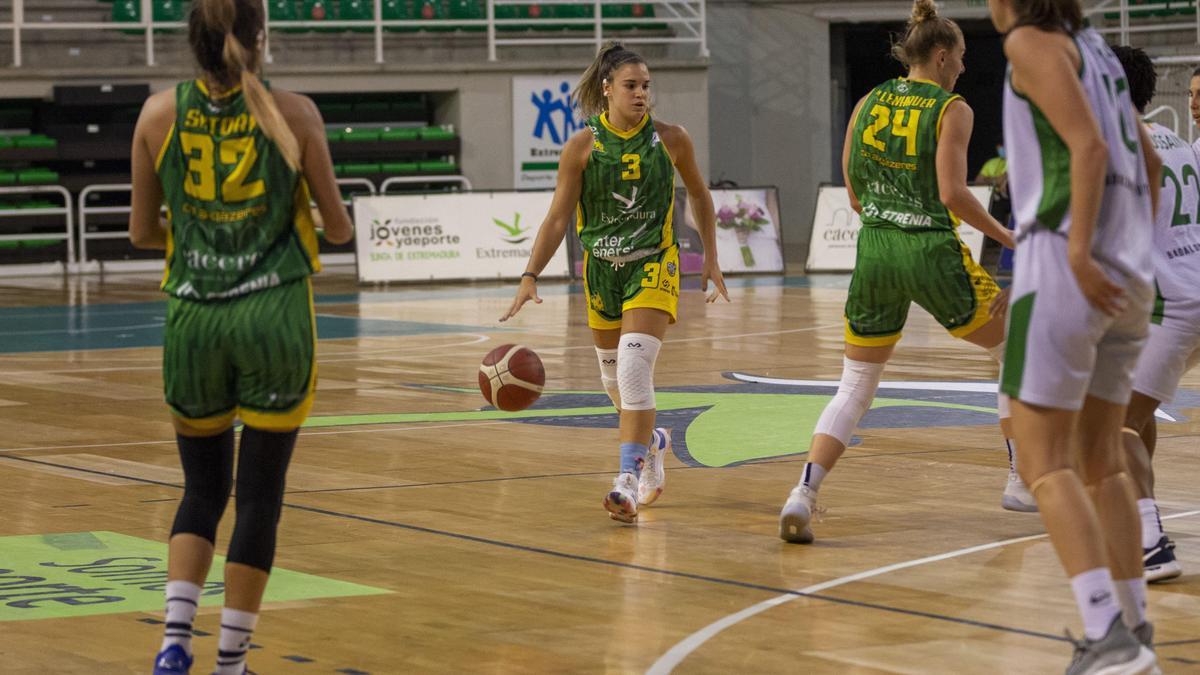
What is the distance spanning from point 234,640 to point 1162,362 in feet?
9.65

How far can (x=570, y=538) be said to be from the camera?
645cm

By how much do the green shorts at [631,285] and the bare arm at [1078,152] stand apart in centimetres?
307

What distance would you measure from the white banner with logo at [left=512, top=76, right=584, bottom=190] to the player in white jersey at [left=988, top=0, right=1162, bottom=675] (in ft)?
74.3

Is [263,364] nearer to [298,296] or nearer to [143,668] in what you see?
[298,296]

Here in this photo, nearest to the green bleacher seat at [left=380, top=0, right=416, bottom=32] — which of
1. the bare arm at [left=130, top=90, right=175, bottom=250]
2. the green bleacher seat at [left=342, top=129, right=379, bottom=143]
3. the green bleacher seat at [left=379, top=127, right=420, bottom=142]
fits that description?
the green bleacher seat at [left=379, top=127, right=420, bottom=142]

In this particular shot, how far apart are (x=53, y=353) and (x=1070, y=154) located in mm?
11618

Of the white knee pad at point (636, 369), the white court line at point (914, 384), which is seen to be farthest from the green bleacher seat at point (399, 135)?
the white knee pad at point (636, 369)

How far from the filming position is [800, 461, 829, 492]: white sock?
6348 mm

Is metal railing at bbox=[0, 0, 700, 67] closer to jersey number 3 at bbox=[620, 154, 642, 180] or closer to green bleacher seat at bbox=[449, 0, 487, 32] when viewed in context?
green bleacher seat at bbox=[449, 0, 487, 32]

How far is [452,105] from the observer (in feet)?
88.8

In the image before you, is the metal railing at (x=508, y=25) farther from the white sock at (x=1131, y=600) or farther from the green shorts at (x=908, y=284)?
the white sock at (x=1131, y=600)

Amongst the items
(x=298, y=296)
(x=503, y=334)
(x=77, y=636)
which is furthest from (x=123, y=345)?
(x=298, y=296)

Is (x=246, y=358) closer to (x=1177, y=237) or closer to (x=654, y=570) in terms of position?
(x=654, y=570)

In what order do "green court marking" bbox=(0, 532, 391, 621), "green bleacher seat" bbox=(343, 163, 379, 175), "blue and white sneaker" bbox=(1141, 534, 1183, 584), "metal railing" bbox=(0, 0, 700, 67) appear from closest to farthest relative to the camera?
"green court marking" bbox=(0, 532, 391, 621), "blue and white sneaker" bbox=(1141, 534, 1183, 584), "metal railing" bbox=(0, 0, 700, 67), "green bleacher seat" bbox=(343, 163, 379, 175)
